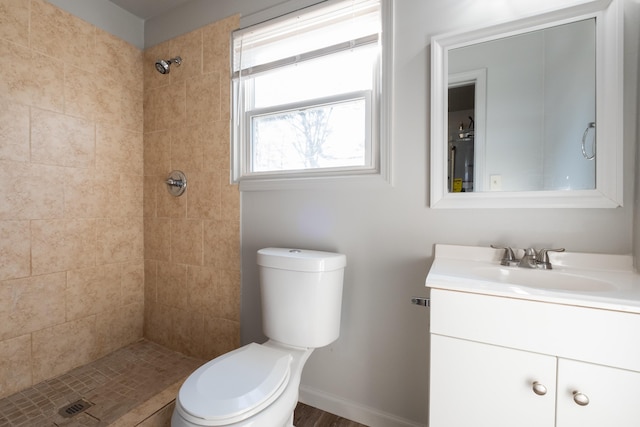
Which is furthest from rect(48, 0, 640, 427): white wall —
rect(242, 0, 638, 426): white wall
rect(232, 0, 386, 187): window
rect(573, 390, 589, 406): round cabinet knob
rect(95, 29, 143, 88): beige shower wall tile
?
rect(95, 29, 143, 88): beige shower wall tile

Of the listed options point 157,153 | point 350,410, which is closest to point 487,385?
point 350,410

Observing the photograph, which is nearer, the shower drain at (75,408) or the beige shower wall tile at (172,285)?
the shower drain at (75,408)

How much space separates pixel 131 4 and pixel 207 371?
89.3 inches

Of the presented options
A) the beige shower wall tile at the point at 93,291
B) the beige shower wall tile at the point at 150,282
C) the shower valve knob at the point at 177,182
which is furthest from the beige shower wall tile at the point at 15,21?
the beige shower wall tile at the point at 150,282

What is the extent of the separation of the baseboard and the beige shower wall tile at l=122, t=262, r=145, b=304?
1355mm

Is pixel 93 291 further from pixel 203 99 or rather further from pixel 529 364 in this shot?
pixel 529 364

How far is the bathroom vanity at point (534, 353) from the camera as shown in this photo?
667 mm

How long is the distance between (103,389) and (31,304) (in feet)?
1.96

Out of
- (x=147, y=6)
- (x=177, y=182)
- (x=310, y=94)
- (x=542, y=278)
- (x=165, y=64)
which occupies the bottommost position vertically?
(x=542, y=278)

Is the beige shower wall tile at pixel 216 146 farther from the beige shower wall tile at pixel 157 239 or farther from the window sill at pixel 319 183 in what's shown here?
the beige shower wall tile at pixel 157 239

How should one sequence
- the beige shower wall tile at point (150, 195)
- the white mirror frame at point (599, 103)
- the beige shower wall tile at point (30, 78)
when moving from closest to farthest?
the white mirror frame at point (599, 103)
the beige shower wall tile at point (30, 78)
the beige shower wall tile at point (150, 195)

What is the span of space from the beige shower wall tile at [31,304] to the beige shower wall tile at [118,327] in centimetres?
25

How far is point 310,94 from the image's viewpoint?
5.05 feet

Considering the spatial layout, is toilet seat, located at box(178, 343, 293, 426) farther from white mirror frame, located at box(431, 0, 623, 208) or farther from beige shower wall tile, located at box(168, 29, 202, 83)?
beige shower wall tile, located at box(168, 29, 202, 83)
